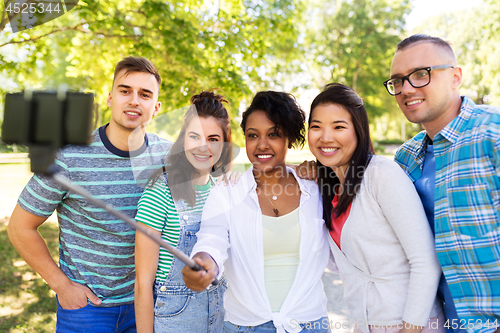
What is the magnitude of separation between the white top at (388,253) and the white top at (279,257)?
1.05ft

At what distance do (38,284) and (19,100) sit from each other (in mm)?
6242

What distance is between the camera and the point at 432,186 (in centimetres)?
201

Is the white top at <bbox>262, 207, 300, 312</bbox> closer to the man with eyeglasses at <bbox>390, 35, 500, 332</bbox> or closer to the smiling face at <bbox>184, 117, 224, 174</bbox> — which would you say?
the smiling face at <bbox>184, 117, 224, 174</bbox>

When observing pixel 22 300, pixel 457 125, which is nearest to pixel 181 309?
pixel 457 125

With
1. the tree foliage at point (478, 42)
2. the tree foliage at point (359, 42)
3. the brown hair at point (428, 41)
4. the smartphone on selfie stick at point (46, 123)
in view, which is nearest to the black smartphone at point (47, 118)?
the smartphone on selfie stick at point (46, 123)

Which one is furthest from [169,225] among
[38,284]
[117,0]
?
[117,0]

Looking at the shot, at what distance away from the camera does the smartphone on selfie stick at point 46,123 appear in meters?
0.69

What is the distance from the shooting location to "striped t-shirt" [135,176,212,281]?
204 centimetres

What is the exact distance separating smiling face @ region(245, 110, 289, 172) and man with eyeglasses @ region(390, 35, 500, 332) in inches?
35.3

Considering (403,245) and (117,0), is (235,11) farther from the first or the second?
(403,245)

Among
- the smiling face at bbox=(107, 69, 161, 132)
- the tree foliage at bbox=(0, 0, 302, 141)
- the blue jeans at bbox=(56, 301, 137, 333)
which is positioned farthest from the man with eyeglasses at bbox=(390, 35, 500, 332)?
the tree foliage at bbox=(0, 0, 302, 141)

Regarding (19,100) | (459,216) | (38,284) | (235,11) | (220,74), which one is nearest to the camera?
(19,100)

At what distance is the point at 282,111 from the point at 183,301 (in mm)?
1411

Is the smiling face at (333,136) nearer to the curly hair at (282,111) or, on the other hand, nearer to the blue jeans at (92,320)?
the curly hair at (282,111)
